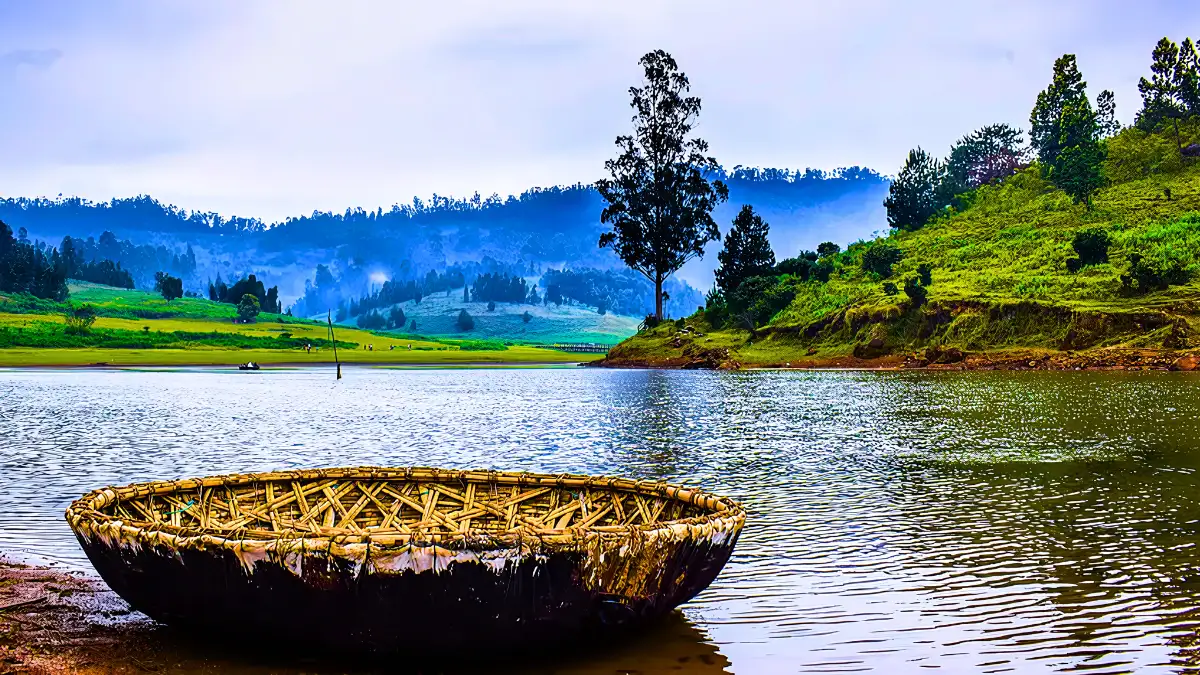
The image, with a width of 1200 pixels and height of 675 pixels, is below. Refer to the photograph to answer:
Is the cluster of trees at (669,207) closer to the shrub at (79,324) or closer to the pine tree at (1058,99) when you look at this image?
the pine tree at (1058,99)

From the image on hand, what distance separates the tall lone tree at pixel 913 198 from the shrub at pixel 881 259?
2043cm

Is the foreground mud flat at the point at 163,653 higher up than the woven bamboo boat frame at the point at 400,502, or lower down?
lower down

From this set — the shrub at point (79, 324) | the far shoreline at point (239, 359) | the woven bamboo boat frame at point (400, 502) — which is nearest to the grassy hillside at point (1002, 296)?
the far shoreline at point (239, 359)

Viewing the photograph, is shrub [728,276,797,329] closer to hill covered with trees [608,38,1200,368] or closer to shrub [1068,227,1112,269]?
hill covered with trees [608,38,1200,368]

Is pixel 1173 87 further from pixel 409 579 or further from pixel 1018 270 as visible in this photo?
pixel 409 579

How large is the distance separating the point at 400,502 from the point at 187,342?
13049 centimetres

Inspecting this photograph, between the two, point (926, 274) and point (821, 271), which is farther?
point (821, 271)

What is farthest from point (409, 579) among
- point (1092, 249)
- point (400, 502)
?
point (1092, 249)

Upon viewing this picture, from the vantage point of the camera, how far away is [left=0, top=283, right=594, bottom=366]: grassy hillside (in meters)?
113

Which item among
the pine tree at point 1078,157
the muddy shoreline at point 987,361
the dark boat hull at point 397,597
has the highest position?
the pine tree at point 1078,157

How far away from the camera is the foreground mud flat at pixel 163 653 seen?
9.20 m

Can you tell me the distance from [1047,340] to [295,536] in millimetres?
66359

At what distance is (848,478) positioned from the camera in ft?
70.9

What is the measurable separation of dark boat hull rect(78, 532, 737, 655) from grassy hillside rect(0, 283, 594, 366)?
98491 millimetres
